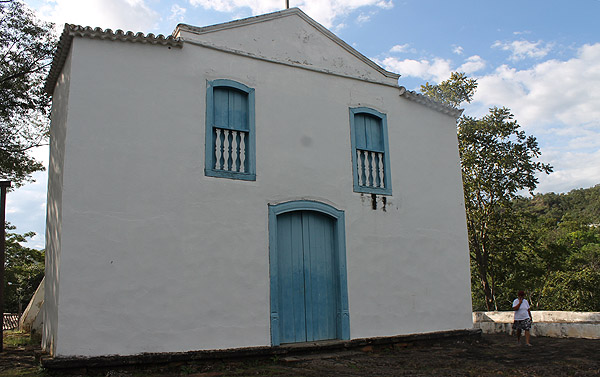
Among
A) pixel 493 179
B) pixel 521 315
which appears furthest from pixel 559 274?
pixel 521 315

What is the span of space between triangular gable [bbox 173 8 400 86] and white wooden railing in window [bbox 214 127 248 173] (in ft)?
4.94

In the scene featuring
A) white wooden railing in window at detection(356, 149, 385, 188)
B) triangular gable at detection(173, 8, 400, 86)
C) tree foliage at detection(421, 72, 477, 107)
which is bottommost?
white wooden railing in window at detection(356, 149, 385, 188)

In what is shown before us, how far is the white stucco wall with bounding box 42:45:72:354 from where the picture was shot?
22.7ft

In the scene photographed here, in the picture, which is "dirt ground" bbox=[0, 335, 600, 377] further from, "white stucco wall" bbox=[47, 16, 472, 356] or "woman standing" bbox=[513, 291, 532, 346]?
"woman standing" bbox=[513, 291, 532, 346]

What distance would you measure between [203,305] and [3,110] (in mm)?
7826

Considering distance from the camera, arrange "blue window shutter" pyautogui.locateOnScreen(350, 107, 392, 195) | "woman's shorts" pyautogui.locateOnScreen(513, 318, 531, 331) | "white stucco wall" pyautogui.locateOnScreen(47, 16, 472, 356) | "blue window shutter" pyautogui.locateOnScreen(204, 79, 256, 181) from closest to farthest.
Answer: "white stucco wall" pyautogui.locateOnScreen(47, 16, 472, 356), "blue window shutter" pyautogui.locateOnScreen(204, 79, 256, 181), "blue window shutter" pyautogui.locateOnScreen(350, 107, 392, 195), "woman's shorts" pyautogui.locateOnScreen(513, 318, 531, 331)

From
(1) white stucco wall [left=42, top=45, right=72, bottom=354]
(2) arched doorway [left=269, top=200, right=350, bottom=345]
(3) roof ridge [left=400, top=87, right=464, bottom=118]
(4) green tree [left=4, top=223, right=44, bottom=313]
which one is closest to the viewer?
(1) white stucco wall [left=42, top=45, right=72, bottom=354]

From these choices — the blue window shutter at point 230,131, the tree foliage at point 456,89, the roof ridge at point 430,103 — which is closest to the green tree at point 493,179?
the tree foliage at point 456,89

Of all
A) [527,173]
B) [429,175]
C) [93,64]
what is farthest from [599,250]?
[93,64]

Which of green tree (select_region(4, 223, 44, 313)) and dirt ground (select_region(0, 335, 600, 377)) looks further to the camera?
green tree (select_region(4, 223, 44, 313))

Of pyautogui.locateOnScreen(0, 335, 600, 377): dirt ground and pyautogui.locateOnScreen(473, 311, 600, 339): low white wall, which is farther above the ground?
pyautogui.locateOnScreen(473, 311, 600, 339): low white wall

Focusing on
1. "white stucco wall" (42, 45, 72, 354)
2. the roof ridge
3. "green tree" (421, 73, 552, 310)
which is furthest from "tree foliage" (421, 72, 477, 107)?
"white stucco wall" (42, 45, 72, 354)

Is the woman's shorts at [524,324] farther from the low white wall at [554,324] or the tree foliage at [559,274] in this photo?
the tree foliage at [559,274]

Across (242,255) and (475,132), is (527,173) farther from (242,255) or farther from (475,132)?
(242,255)
